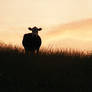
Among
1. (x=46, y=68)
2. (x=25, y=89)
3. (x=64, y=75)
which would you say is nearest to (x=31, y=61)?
(x=46, y=68)

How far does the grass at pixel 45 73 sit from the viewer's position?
8.12 meters

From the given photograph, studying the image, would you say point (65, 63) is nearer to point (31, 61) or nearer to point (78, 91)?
point (31, 61)

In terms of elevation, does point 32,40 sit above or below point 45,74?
above

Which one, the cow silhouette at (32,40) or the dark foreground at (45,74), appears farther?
the cow silhouette at (32,40)

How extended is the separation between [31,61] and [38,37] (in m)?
7.02

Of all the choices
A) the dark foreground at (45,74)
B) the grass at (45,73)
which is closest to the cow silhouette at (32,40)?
the grass at (45,73)

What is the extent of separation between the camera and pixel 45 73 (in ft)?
29.0

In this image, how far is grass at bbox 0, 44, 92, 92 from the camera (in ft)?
26.6

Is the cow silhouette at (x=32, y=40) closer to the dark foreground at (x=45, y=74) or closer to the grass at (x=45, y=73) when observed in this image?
the grass at (x=45, y=73)

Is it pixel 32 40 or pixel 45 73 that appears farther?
pixel 32 40

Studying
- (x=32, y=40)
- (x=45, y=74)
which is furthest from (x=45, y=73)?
(x=32, y=40)

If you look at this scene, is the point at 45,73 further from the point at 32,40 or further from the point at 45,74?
the point at 32,40

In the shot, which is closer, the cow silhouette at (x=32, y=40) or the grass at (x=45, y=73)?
the grass at (x=45, y=73)

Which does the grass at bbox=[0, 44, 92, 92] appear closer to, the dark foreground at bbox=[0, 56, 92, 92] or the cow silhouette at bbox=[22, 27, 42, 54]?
the dark foreground at bbox=[0, 56, 92, 92]
